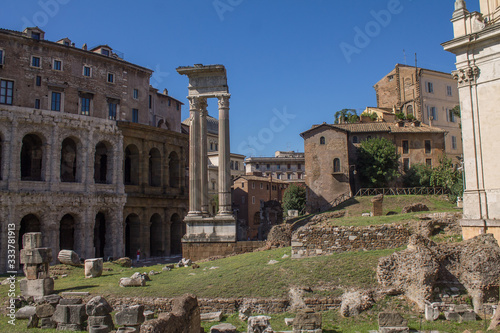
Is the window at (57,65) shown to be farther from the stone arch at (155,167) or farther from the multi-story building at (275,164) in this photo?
the multi-story building at (275,164)

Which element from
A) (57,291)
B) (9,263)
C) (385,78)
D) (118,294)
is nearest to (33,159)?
(9,263)

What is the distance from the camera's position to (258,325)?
11070 mm

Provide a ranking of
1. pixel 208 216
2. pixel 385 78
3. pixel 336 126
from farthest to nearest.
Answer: pixel 385 78 → pixel 336 126 → pixel 208 216

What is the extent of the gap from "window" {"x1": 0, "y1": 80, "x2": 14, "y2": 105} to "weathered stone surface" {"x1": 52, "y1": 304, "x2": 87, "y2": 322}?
86.5ft

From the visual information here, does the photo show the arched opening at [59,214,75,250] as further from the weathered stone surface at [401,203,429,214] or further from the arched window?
the arched window

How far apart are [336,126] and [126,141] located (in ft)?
85.0

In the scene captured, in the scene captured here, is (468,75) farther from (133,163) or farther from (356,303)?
Answer: (133,163)

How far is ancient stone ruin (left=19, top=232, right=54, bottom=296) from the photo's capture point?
16.8 metres

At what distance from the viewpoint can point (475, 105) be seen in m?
17.4

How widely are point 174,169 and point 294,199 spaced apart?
1735 cm

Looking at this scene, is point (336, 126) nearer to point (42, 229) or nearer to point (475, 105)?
point (42, 229)

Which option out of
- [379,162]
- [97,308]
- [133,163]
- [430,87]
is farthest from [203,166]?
[430,87]

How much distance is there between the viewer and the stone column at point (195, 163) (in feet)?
85.3

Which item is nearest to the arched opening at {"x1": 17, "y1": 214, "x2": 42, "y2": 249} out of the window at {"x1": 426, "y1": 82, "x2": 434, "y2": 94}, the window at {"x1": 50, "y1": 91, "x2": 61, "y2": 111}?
the window at {"x1": 50, "y1": 91, "x2": 61, "y2": 111}
